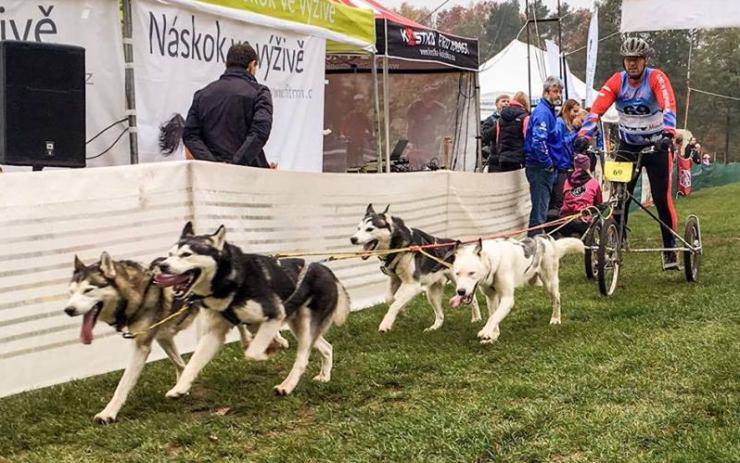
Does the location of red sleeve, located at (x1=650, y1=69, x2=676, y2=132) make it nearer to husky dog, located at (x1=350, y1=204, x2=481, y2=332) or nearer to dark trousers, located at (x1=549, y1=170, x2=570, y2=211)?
husky dog, located at (x1=350, y1=204, x2=481, y2=332)

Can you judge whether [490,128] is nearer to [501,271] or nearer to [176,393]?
[501,271]

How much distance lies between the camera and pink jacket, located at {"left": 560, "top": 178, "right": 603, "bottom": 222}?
1050 centimetres

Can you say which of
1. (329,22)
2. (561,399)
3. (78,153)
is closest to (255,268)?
(561,399)

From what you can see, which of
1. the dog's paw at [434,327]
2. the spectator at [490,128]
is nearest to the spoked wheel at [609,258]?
the dog's paw at [434,327]

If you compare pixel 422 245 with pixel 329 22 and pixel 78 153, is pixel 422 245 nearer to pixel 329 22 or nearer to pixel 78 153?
pixel 78 153

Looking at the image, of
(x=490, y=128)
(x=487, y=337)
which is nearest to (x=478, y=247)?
(x=487, y=337)

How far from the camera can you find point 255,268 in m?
4.21

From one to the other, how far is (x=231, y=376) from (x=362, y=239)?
60.0 inches

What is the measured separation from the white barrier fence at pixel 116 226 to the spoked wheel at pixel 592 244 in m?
1.91

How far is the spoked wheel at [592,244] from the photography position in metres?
7.20

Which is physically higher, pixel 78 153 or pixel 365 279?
pixel 78 153

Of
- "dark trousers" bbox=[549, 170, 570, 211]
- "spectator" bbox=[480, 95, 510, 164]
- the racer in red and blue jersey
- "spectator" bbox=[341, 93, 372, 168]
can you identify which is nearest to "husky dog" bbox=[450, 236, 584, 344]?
the racer in red and blue jersey

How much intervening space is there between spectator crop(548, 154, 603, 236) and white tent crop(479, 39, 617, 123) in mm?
9969

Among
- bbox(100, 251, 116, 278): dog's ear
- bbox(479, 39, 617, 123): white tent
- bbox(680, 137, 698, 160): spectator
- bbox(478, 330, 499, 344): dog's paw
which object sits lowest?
bbox(478, 330, 499, 344): dog's paw
